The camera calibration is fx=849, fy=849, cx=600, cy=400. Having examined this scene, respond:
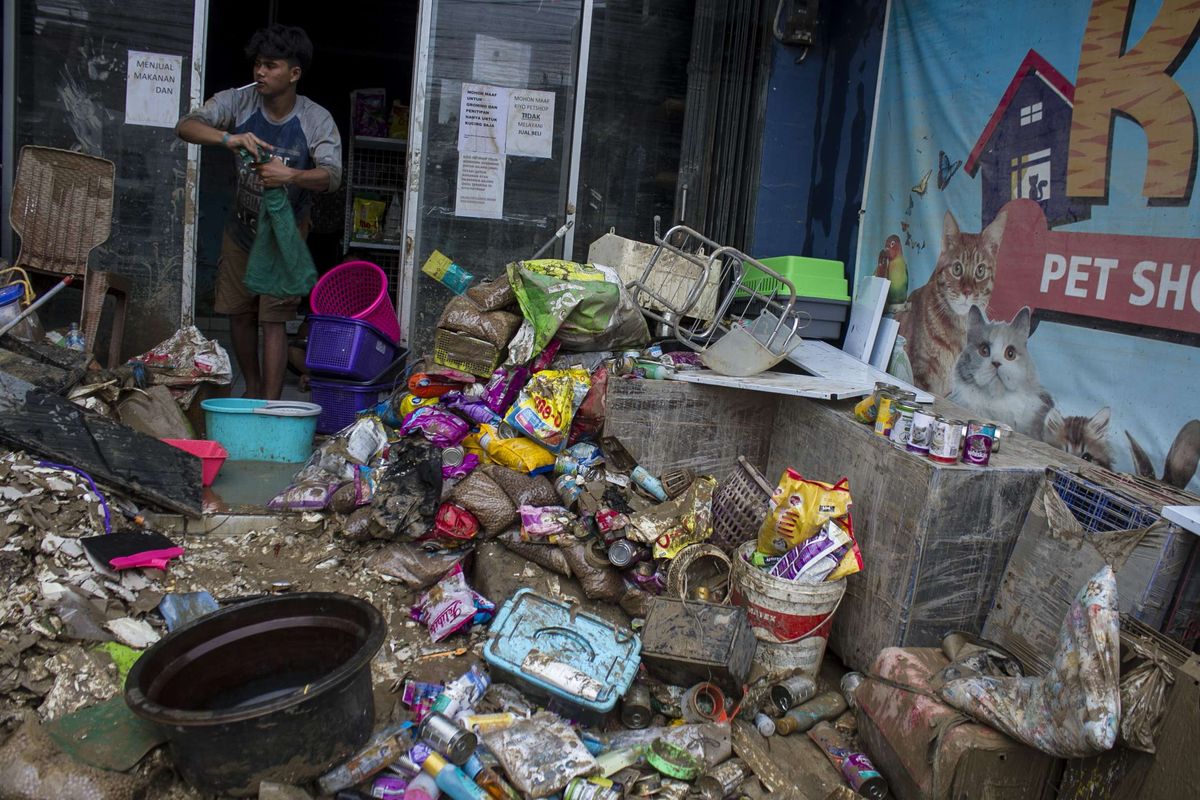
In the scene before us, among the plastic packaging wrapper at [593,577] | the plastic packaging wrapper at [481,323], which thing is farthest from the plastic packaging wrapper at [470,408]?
the plastic packaging wrapper at [593,577]

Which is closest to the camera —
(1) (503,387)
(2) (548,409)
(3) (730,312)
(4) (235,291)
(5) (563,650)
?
(5) (563,650)

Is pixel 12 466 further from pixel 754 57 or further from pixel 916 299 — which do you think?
pixel 754 57

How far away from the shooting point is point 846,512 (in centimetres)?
324

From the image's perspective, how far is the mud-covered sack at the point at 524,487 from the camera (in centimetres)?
396

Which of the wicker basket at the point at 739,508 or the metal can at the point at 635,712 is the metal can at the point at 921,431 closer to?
the wicker basket at the point at 739,508

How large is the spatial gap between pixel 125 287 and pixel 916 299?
4.60 meters

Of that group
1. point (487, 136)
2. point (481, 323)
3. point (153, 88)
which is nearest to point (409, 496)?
point (481, 323)

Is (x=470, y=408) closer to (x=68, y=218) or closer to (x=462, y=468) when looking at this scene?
(x=462, y=468)

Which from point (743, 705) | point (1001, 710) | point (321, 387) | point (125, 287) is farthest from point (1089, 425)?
point (125, 287)

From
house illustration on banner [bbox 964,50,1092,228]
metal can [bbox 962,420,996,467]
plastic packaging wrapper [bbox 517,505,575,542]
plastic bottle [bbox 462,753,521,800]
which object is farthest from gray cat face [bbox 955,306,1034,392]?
plastic bottle [bbox 462,753,521,800]

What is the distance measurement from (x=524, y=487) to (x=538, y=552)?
0.35 metres

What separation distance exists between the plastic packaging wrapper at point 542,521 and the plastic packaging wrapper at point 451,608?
0.36 m

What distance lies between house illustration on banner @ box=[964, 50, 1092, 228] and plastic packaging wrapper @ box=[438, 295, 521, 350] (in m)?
2.48

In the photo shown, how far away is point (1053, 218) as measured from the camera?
12.3 feet
